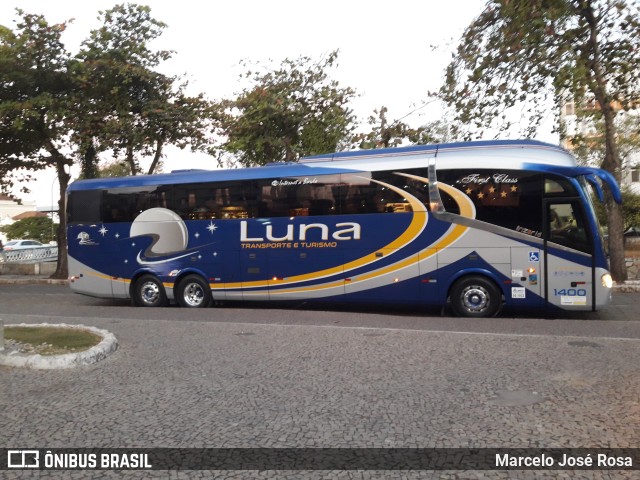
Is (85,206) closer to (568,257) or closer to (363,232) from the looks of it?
(363,232)

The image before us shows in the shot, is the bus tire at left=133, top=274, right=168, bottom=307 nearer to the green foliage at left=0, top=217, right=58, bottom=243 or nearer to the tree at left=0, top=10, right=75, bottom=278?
the tree at left=0, top=10, right=75, bottom=278

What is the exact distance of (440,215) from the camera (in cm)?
1094

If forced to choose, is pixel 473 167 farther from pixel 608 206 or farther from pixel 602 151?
pixel 602 151

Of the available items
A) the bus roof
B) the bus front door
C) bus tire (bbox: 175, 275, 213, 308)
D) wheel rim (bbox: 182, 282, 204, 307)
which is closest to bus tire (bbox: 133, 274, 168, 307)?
bus tire (bbox: 175, 275, 213, 308)

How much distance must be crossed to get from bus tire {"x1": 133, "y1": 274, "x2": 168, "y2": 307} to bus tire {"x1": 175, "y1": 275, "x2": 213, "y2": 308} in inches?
18.5

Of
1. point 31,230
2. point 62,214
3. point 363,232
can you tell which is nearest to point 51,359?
point 363,232

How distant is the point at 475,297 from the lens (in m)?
10.9

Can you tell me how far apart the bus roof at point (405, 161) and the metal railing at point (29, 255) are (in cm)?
1984

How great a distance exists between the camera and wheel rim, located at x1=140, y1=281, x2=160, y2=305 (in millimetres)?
13875

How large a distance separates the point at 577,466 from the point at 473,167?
7592 mm

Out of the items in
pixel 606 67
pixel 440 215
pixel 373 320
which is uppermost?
pixel 606 67

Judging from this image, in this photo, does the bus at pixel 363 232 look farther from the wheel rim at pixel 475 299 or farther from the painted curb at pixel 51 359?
the painted curb at pixel 51 359

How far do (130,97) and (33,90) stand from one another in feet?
10.9

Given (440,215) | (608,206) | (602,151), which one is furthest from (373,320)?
(602,151)
